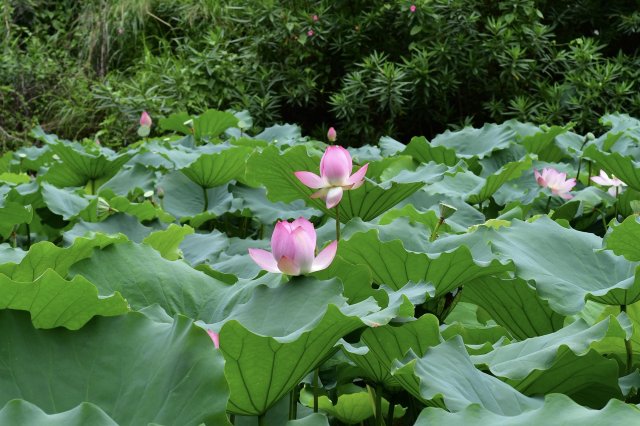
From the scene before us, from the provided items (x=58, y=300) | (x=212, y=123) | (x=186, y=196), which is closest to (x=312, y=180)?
(x=58, y=300)

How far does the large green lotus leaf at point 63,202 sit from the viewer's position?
188 cm

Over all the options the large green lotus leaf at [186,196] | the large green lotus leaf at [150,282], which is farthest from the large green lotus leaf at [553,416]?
the large green lotus leaf at [186,196]

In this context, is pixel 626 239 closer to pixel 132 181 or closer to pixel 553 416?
pixel 553 416

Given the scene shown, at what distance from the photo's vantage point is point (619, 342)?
0.96m

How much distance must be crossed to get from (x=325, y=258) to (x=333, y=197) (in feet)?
1.11

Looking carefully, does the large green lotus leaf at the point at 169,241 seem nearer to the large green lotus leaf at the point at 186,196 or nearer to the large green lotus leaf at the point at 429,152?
the large green lotus leaf at the point at 186,196

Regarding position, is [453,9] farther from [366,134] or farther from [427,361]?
[427,361]

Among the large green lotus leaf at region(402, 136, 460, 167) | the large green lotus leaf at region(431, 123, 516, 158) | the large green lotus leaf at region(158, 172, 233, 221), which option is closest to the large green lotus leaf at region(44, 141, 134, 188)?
the large green lotus leaf at region(158, 172, 233, 221)

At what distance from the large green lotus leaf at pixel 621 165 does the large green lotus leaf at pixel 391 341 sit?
1029mm

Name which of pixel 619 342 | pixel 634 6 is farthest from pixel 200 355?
pixel 634 6

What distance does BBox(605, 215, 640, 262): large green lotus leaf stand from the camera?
118 cm

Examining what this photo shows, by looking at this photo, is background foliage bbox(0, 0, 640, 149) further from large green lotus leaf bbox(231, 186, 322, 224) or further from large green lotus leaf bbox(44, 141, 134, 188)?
large green lotus leaf bbox(231, 186, 322, 224)

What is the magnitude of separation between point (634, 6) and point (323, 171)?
201 inches

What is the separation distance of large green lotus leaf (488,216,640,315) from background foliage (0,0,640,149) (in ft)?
13.4
